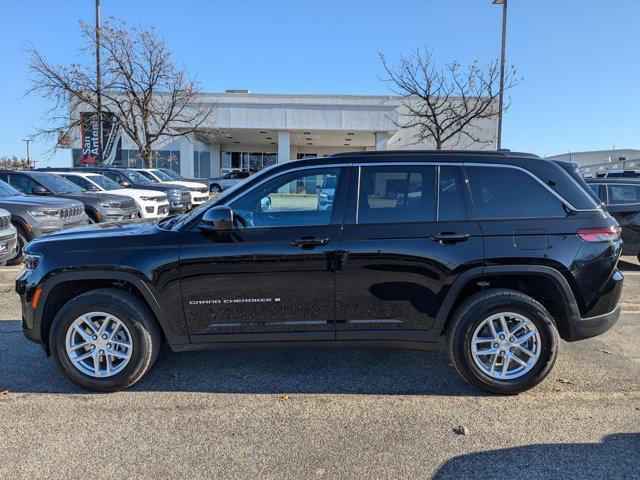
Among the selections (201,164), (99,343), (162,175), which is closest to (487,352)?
(99,343)

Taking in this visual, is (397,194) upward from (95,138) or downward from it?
downward

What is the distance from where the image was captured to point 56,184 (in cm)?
1135

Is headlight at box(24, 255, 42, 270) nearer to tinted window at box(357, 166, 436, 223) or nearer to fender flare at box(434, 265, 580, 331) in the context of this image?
tinted window at box(357, 166, 436, 223)

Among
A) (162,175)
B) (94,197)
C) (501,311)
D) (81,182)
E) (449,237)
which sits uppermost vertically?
(162,175)

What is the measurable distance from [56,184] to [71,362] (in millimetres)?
9161

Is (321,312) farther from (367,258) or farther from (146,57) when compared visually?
(146,57)

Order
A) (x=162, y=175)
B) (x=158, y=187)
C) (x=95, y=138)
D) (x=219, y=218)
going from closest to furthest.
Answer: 1. (x=219, y=218)
2. (x=158, y=187)
3. (x=162, y=175)
4. (x=95, y=138)

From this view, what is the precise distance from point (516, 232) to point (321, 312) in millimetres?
1655

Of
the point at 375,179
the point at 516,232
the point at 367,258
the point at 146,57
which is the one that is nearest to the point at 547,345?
the point at 516,232

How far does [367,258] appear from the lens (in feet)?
11.8

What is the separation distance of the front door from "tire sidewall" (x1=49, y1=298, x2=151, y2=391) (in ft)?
1.39

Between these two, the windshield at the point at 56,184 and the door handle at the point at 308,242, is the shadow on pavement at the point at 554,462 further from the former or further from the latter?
the windshield at the point at 56,184

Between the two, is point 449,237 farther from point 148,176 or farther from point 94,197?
point 148,176

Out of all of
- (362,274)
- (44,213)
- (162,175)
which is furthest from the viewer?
(162,175)
